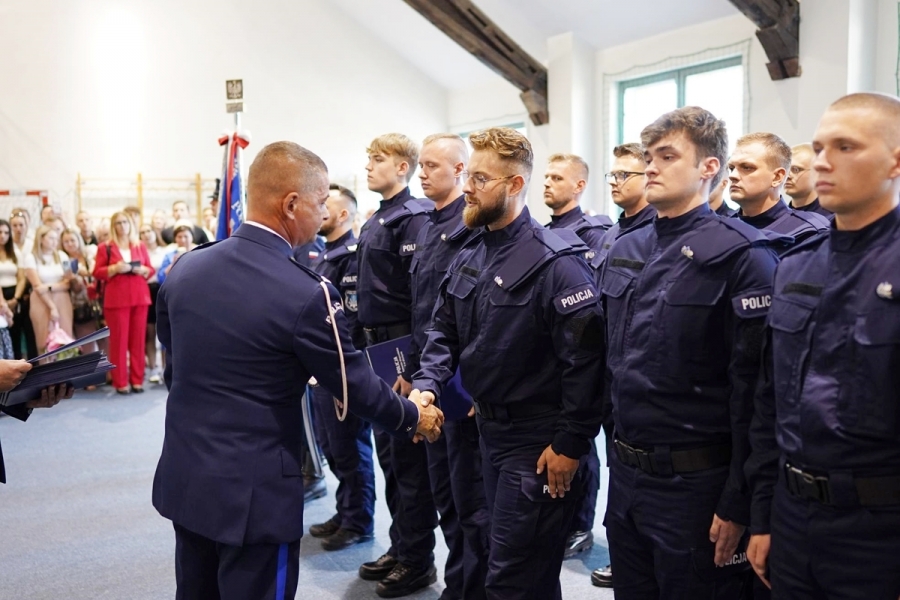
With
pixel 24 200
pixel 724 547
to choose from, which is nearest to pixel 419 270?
pixel 724 547

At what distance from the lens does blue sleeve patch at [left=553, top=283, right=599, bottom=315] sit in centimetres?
226

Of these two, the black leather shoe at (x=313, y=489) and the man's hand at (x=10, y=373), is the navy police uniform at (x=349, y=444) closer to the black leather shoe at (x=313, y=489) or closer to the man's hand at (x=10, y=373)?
the black leather shoe at (x=313, y=489)

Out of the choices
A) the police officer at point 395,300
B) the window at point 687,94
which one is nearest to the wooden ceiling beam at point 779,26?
the window at point 687,94

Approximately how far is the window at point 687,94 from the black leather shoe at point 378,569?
4880mm

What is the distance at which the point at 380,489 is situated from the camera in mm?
4703

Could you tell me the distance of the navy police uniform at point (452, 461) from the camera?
2.74 meters

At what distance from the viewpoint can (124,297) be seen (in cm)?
748

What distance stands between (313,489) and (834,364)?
3.47m

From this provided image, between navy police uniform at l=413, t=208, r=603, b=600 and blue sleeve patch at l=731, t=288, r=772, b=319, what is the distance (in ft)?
1.60

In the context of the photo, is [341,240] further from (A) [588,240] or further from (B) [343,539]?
(B) [343,539]

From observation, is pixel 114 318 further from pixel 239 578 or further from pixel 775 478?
pixel 775 478

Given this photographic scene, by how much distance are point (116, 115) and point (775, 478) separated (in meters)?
10.1

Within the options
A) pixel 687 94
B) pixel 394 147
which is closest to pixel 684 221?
pixel 394 147

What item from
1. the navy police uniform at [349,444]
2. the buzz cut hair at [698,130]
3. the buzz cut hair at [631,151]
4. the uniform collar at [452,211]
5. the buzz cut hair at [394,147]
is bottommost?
the navy police uniform at [349,444]
